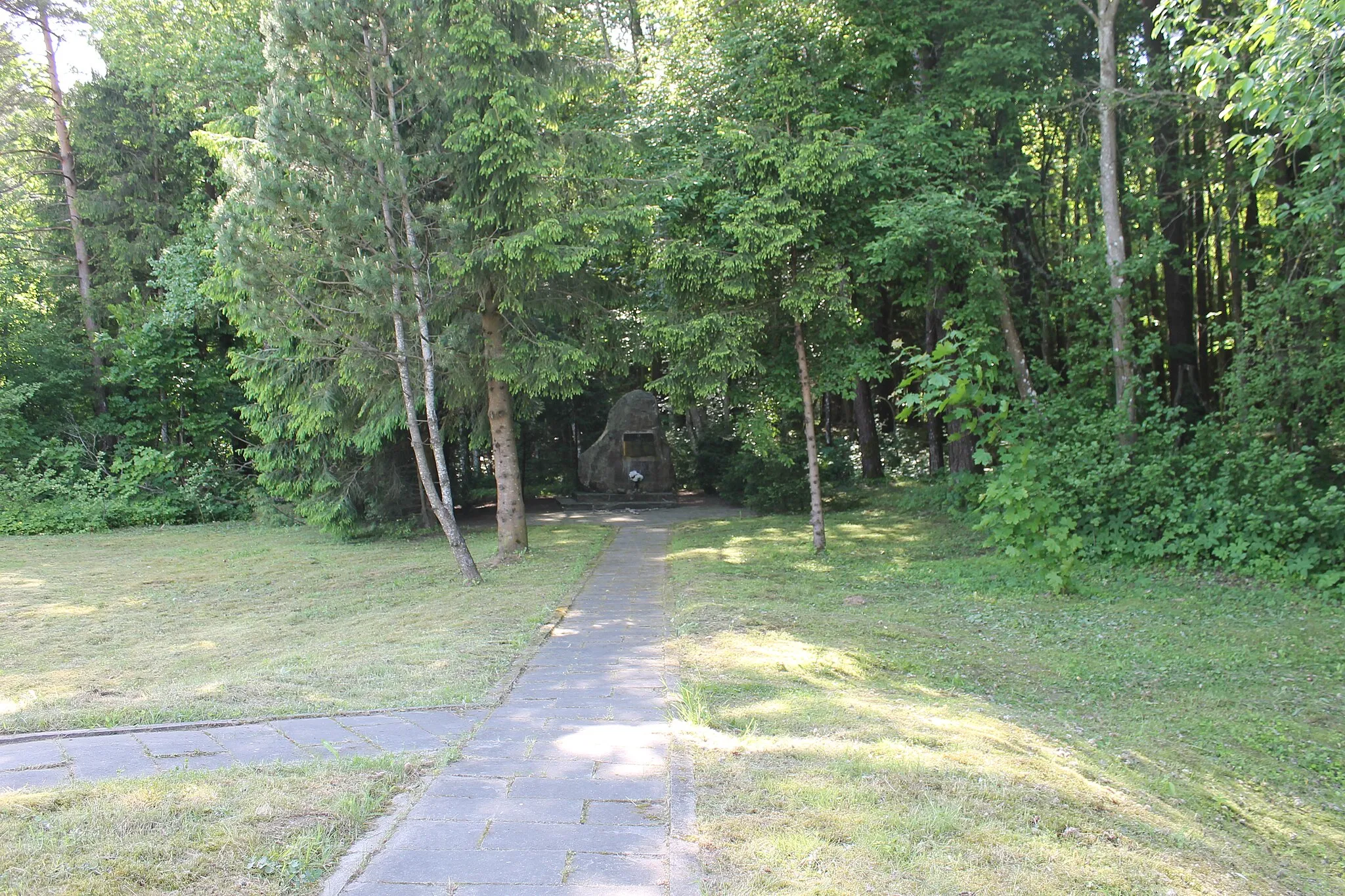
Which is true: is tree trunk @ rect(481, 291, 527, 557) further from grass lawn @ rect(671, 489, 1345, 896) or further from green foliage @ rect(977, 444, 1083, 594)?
green foliage @ rect(977, 444, 1083, 594)

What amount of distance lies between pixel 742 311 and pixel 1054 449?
459 cm

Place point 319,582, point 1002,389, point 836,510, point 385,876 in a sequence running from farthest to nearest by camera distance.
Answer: point 836,510, point 1002,389, point 319,582, point 385,876

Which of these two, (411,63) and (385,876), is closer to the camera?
(385,876)

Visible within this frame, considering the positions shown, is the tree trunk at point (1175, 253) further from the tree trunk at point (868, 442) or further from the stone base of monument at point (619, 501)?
the stone base of monument at point (619, 501)

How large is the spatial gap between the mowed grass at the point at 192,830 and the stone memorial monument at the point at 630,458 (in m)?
16.6

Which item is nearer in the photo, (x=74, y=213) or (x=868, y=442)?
(x=868, y=442)

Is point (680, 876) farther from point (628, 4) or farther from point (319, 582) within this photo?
point (628, 4)

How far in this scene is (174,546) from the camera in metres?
15.9

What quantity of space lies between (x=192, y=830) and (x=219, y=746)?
1362 millimetres

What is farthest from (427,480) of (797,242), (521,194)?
(797,242)

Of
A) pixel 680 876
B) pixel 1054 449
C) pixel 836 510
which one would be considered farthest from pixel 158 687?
pixel 836 510

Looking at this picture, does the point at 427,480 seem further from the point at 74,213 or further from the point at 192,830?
the point at 74,213

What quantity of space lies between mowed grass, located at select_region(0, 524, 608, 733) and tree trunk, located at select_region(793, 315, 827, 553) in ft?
11.3

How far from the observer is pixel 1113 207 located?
12.0 meters
